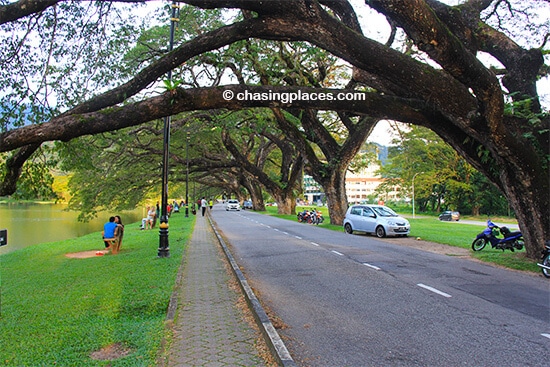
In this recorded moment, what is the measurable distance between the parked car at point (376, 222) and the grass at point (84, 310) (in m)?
10.8

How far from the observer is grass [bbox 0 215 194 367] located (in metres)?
4.84

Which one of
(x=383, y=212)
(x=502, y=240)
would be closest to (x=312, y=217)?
(x=383, y=212)

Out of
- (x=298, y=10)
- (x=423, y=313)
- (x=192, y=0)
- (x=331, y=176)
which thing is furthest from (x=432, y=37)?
(x=331, y=176)

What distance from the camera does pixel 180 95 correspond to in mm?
8570

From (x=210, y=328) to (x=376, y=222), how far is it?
15.7 m

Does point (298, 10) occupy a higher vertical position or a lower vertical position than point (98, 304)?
higher

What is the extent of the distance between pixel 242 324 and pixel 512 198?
8.95 meters

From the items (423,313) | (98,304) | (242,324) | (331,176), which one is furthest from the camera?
(331,176)

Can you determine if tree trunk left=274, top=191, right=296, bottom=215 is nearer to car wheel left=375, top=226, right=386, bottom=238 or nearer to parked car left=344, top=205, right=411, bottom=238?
parked car left=344, top=205, right=411, bottom=238

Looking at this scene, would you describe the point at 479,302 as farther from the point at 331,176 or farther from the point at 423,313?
the point at 331,176

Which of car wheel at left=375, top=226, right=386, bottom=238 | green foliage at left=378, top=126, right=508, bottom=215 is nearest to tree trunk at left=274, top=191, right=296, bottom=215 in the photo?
green foliage at left=378, top=126, right=508, bottom=215

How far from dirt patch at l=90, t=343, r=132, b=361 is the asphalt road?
190 cm

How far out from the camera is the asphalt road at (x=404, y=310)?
482 centimetres

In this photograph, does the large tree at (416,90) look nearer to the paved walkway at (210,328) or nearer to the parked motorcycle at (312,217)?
the paved walkway at (210,328)
